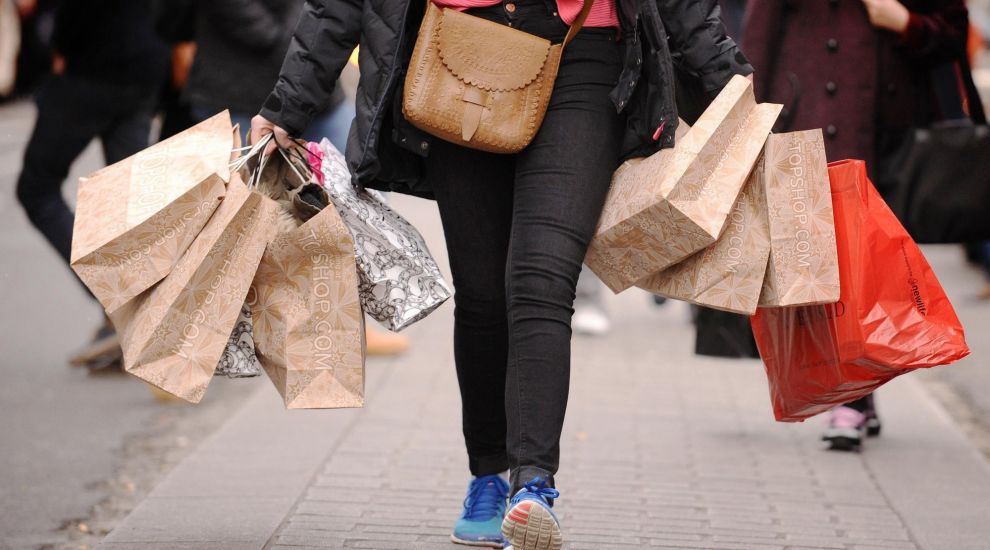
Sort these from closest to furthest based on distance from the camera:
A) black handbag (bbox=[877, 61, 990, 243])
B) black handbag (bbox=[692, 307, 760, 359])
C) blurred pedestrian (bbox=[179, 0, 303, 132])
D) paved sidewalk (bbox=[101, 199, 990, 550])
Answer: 1. paved sidewalk (bbox=[101, 199, 990, 550])
2. black handbag (bbox=[877, 61, 990, 243])
3. black handbag (bbox=[692, 307, 760, 359])
4. blurred pedestrian (bbox=[179, 0, 303, 132])

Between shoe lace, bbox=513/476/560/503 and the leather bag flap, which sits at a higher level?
the leather bag flap

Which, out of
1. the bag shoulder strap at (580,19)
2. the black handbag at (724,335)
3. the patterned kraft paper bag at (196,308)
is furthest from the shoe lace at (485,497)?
the black handbag at (724,335)

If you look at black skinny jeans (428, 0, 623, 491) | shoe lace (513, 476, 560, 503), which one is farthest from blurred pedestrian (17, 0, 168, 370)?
shoe lace (513, 476, 560, 503)

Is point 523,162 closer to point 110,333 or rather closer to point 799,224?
point 799,224

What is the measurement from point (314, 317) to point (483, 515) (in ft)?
2.38

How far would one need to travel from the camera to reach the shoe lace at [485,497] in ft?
12.7

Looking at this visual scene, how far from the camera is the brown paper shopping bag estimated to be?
349 cm

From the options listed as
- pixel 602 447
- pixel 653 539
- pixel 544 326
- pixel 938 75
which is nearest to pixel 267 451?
pixel 602 447

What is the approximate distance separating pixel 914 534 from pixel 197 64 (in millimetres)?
3380

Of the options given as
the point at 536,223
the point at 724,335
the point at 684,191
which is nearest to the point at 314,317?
the point at 536,223

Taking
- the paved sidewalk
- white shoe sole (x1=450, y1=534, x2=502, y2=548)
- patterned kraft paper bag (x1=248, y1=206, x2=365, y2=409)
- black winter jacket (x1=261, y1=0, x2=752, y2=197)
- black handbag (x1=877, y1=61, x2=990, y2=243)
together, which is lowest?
the paved sidewalk

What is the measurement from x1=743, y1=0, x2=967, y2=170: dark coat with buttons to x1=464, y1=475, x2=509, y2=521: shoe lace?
196cm

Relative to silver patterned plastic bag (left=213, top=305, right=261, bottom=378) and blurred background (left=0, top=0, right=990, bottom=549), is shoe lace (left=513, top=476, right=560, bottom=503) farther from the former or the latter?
blurred background (left=0, top=0, right=990, bottom=549)

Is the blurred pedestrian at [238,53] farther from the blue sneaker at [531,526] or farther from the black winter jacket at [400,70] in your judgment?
the blue sneaker at [531,526]
